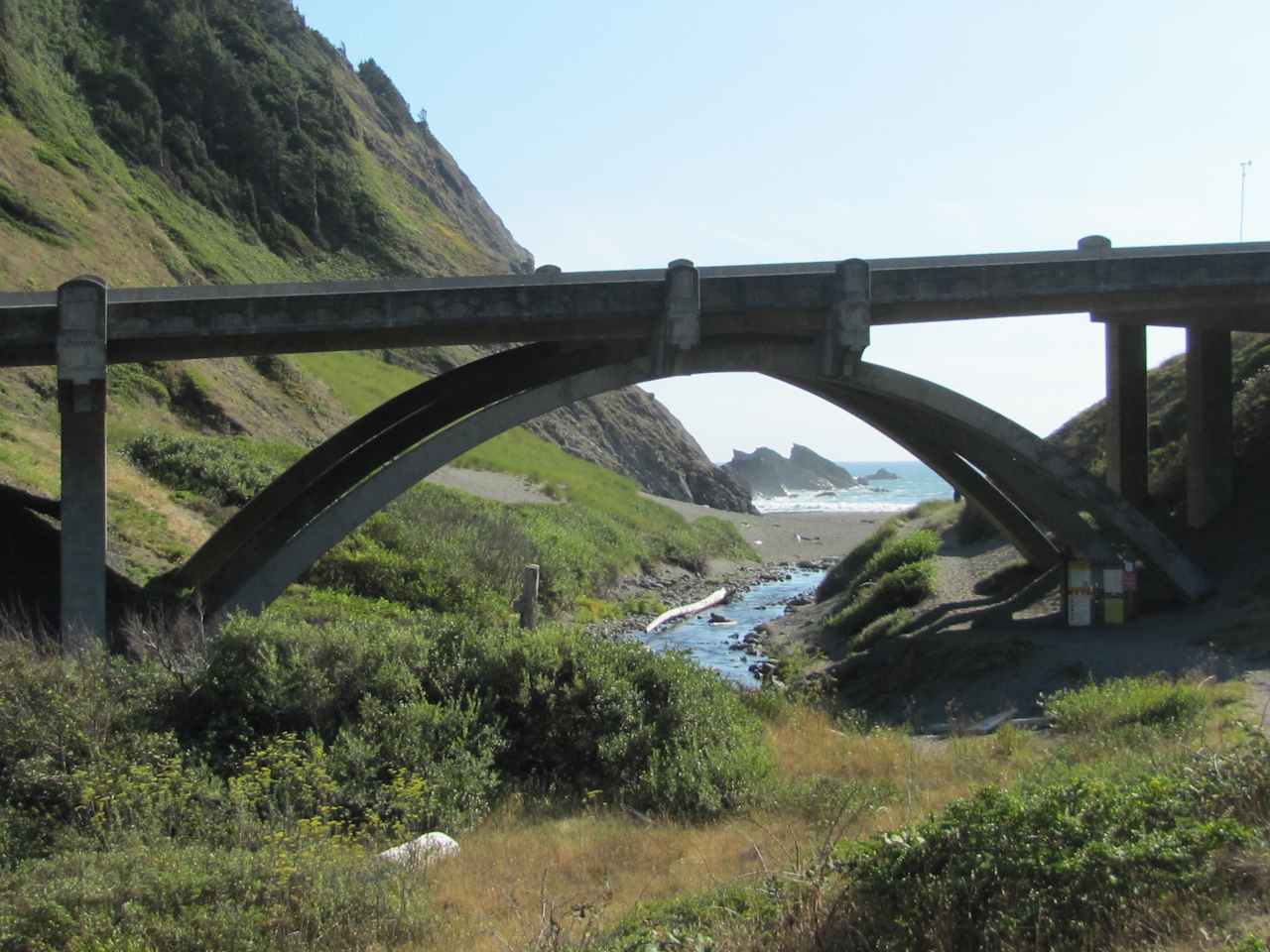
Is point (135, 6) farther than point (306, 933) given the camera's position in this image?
Yes

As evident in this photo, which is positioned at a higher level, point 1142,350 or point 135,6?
point 135,6

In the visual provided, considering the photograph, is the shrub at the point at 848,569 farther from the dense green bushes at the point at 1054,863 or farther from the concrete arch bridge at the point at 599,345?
the dense green bushes at the point at 1054,863

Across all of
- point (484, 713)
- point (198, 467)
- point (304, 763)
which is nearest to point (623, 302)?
point (484, 713)

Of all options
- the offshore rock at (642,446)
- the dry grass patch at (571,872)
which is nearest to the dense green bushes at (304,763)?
the dry grass patch at (571,872)

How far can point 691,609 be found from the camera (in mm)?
41156

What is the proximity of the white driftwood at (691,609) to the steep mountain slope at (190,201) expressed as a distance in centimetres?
1323

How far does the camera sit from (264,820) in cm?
1120

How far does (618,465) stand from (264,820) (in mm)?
74793

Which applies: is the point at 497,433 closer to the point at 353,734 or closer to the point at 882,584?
the point at 353,734

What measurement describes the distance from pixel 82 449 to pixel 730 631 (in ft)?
69.0

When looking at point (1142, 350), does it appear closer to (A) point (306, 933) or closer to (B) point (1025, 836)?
(B) point (1025, 836)

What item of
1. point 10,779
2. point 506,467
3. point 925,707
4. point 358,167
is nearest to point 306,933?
point 10,779

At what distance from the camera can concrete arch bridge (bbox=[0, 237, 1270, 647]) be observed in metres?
18.4

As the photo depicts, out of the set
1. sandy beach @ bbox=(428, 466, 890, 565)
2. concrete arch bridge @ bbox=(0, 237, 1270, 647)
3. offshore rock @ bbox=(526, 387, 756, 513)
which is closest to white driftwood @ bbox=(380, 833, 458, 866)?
concrete arch bridge @ bbox=(0, 237, 1270, 647)
